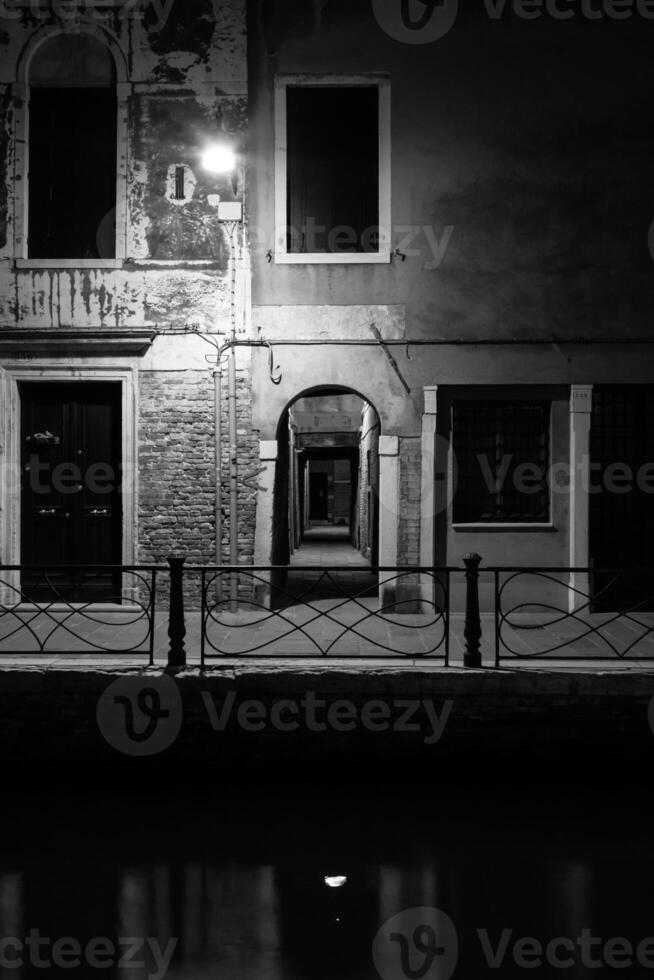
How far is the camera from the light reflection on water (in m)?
3.81

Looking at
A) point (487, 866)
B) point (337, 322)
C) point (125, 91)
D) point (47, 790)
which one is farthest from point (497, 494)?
point (125, 91)

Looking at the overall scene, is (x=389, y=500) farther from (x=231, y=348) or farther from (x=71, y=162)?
(x=71, y=162)

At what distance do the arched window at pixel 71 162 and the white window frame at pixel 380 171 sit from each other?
6.42 feet

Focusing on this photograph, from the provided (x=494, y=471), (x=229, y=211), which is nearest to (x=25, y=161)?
(x=229, y=211)

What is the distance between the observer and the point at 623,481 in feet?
29.4

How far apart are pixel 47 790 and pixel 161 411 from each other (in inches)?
177

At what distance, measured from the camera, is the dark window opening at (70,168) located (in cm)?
899

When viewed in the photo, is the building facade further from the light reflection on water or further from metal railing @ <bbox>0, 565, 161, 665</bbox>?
the light reflection on water

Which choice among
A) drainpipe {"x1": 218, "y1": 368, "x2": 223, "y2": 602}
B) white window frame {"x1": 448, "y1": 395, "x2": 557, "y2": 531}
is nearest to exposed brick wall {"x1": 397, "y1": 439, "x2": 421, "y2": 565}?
white window frame {"x1": 448, "y1": 395, "x2": 557, "y2": 531}

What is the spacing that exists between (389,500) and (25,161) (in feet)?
19.2

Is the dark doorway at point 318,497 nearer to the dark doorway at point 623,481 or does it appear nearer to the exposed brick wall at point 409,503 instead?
the exposed brick wall at point 409,503

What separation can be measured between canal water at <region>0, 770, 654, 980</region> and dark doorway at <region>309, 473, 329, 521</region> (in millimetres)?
26607

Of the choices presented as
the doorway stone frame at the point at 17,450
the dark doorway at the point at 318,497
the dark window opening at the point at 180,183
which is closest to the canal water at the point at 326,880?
the doorway stone frame at the point at 17,450

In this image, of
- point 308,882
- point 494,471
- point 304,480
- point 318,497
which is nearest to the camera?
point 308,882
